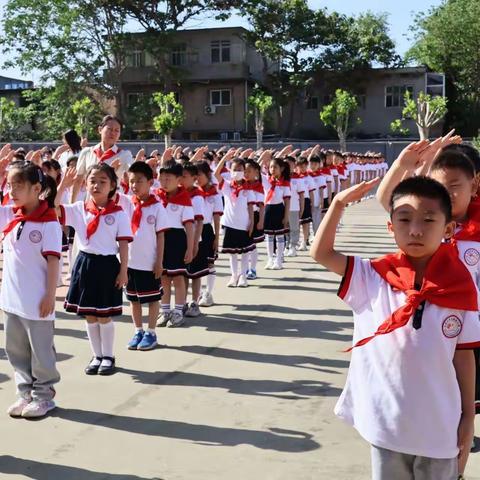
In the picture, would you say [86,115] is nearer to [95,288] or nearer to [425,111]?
[425,111]

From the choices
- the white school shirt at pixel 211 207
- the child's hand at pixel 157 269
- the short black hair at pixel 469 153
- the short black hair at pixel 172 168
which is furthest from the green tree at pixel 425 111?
the short black hair at pixel 469 153

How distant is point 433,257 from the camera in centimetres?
226

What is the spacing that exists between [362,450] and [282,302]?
12.4 ft

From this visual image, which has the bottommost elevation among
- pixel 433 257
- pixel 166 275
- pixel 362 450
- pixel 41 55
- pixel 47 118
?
pixel 362 450

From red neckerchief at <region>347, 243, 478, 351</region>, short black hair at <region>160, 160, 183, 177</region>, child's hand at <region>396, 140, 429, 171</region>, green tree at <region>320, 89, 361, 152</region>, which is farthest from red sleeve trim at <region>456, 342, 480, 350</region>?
green tree at <region>320, 89, 361, 152</region>

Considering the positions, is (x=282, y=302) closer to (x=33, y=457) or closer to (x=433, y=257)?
(x=33, y=457)

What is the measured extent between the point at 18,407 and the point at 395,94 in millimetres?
35219

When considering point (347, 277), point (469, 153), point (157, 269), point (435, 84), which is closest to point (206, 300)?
point (157, 269)

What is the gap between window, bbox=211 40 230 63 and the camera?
1446 inches

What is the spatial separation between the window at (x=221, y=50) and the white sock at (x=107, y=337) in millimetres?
33328

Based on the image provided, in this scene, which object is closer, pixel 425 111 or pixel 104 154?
pixel 104 154

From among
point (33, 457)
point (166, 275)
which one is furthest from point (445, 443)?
point (166, 275)

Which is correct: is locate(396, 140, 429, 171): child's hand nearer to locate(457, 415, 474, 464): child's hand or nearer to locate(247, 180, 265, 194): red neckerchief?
locate(457, 415, 474, 464): child's hand

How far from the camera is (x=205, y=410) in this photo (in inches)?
169
